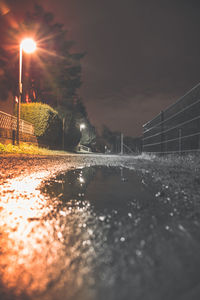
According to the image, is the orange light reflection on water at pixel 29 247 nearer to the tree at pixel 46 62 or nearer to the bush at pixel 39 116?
the bush at pixel 39 116

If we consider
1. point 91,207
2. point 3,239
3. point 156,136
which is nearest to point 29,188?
point 91,207

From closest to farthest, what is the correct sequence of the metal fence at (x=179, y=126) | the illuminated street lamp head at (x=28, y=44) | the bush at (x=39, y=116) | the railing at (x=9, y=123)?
1. the metal fence at (x=179, y=126)
2. the railing at (x=9, y=123)
3. the illuminated street lamp head at (x=28, y=44)
4. the bush at (x=39, y=116)

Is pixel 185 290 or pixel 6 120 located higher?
pixel 6 120

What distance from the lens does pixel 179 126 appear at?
8.97 m

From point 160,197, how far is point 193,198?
290 mm

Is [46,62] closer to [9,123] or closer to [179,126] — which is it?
[9,123]

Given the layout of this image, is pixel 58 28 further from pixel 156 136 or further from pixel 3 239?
pixel 3 239

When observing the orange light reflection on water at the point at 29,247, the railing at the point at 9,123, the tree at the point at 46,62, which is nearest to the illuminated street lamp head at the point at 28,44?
the railing at the point at 9,123

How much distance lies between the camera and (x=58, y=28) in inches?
1053

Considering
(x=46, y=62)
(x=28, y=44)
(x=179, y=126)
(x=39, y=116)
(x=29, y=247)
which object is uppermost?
(x=46, y=62)

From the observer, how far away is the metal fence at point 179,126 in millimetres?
7514

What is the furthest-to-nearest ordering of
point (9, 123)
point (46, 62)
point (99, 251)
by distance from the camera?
point (46, 62), point (9, 123), point (99, 251)

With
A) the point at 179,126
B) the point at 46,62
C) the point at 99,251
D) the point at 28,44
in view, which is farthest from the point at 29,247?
the point at 46,62

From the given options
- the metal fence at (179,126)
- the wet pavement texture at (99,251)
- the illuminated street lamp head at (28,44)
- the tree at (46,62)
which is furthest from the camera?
the tree at (46,62)
